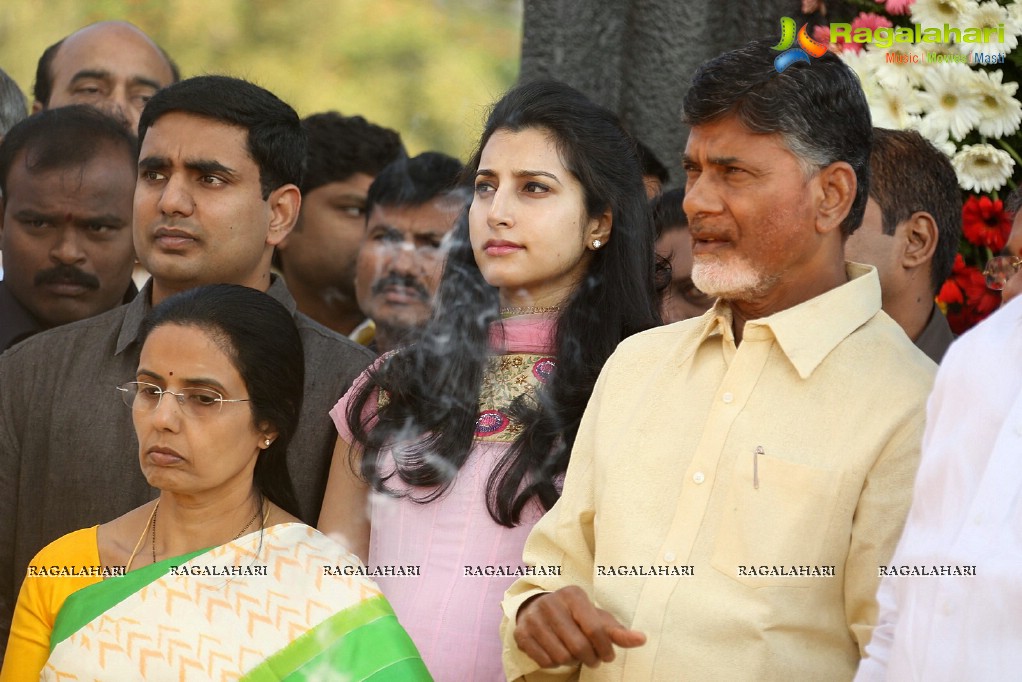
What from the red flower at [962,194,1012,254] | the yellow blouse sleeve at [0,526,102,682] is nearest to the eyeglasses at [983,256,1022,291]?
the red flower at [962,194,1012,254]

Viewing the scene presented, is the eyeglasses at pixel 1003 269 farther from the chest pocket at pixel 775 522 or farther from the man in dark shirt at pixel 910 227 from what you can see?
the man in dark shirt at pixel 910 227

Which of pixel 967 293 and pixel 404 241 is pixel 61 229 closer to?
pixel 404 241

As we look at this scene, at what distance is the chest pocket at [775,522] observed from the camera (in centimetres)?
243

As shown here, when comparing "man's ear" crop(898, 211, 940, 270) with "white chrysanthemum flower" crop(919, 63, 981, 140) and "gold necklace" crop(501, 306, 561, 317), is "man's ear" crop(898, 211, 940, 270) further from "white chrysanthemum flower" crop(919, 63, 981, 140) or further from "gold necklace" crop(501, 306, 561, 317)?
"gold necklace" crop(501, 306, 561, 317)

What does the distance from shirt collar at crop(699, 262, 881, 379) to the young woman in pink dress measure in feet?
1.88

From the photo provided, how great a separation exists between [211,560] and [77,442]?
2.49 ft

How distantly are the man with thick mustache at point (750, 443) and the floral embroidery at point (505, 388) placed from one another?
0.37 metres

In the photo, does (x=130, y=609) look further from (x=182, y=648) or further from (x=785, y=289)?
(x=785, y=289)

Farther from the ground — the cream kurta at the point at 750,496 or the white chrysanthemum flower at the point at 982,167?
the white chrysanthemum flower at the point at 982,167

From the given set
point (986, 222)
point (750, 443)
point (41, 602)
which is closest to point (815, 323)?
point (750, 443)

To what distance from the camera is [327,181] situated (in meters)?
5.31

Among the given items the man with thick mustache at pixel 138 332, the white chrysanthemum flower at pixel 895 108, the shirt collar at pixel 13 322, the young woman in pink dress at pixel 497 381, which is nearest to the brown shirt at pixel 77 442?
the man with thick mustache at pixel 138 332

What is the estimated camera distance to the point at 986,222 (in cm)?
370

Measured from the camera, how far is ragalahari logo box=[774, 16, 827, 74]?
2.78 m
